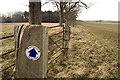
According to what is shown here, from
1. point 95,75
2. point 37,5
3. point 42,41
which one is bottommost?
point 95,75

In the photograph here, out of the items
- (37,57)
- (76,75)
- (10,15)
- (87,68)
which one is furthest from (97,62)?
(10,15)

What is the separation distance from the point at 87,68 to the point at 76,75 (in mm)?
658

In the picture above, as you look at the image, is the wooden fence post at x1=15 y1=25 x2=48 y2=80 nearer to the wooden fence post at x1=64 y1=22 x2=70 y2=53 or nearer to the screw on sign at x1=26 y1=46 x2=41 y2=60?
the screw on sign at x1=26 y1=46 x2=41 y2=60

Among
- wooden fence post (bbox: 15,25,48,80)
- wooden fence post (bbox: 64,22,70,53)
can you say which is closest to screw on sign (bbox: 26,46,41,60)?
wooden fence post (bbox: 15,25,48,80)

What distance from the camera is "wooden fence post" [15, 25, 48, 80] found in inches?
59.6

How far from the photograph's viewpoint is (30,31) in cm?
152

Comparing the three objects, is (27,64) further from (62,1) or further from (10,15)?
(10,15)

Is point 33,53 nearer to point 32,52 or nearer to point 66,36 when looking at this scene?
point 32,52

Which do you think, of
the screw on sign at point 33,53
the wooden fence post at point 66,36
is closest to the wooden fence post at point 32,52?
the screw on sign at point 33,53

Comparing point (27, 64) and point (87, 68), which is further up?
point (27, 64)

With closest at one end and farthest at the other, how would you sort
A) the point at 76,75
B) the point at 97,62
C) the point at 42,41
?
1. the point at 42,41
2. the point at 76,75
3. the point at 97,62

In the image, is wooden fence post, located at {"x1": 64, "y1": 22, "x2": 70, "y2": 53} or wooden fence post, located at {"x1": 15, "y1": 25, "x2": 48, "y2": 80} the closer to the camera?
wooden fence post, located at {"x1": 15, "y1": 25, "x2": 48, "y2": 80}

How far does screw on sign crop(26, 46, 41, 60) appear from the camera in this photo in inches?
59.9

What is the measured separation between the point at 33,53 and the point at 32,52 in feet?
0.08
